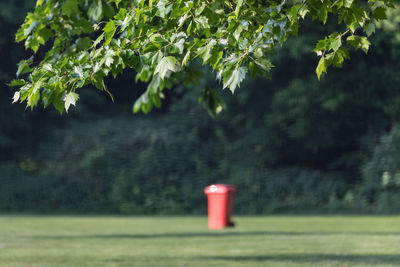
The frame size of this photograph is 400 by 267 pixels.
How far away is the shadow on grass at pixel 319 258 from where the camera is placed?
10102mm

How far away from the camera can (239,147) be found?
29453 mm

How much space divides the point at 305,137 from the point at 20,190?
34.2ft

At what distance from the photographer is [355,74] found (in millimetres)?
28344

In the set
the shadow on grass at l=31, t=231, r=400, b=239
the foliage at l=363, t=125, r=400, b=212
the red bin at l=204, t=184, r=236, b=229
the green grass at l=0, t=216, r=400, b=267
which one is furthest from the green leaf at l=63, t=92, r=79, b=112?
the foliage at l=363, t=125, r=400, b=212

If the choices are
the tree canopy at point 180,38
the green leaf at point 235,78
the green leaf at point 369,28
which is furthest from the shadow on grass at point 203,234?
the green leaf at point 235,78

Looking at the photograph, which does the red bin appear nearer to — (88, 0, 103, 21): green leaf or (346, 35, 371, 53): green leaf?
(346, 35, 371, 53): green leaf

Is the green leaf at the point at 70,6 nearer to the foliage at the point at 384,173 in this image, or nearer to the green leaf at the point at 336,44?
the green leaf at the point at 336,44

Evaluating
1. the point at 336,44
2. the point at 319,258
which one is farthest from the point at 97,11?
the point at 319,258

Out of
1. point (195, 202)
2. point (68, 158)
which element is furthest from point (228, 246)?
point (68, 158)

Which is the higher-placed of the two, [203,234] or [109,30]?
[109,30]

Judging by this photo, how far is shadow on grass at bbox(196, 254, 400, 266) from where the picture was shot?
10.1 meters

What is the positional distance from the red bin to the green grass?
1.35 ft

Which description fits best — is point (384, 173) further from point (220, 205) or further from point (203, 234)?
point (203, 234)

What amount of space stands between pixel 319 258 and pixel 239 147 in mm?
19042
